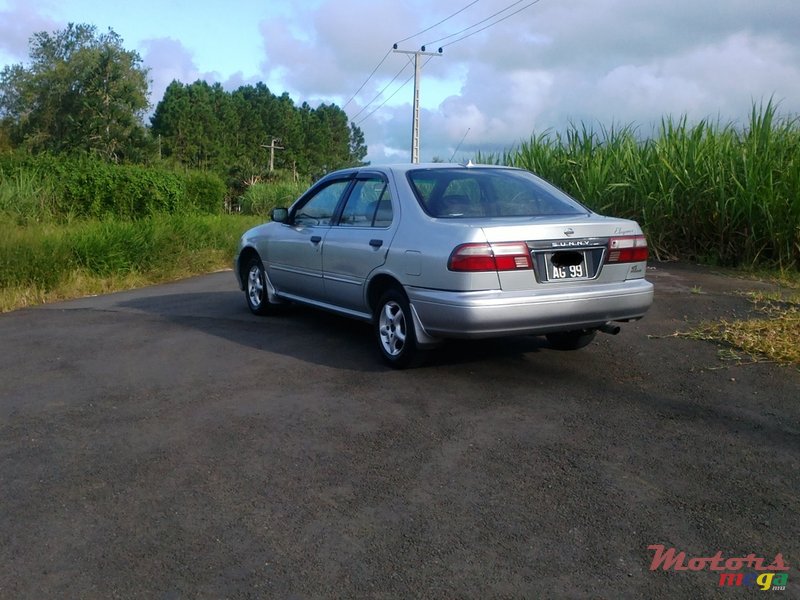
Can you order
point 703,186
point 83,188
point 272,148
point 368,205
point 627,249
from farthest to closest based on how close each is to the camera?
point 272,148
point 83,188
point 703,186
point 368,205
point 627,249

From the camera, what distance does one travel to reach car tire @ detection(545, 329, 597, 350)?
277 inches

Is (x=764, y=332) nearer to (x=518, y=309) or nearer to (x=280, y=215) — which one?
(x=518, y=309)

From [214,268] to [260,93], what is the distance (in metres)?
92.8

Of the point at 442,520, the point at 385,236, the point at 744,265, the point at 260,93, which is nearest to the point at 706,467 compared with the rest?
the point at 442,520

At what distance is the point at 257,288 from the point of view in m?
9.14

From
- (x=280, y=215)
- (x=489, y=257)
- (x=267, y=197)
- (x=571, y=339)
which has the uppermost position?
(x=267, y=197)

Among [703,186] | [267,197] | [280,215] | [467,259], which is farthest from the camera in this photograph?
[267,197]

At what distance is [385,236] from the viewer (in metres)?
6.65

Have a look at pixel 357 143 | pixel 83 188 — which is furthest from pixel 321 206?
pixel 357 143

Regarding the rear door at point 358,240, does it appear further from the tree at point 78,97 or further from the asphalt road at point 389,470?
the tree at point 78,97

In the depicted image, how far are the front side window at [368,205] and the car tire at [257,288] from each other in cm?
176

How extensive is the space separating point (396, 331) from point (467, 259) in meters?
1.03

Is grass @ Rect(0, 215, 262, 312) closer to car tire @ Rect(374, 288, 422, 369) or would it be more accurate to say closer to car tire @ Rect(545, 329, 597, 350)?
car tire @ Rect(374, 288, 422, 369)

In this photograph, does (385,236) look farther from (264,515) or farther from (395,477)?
(264,515)
